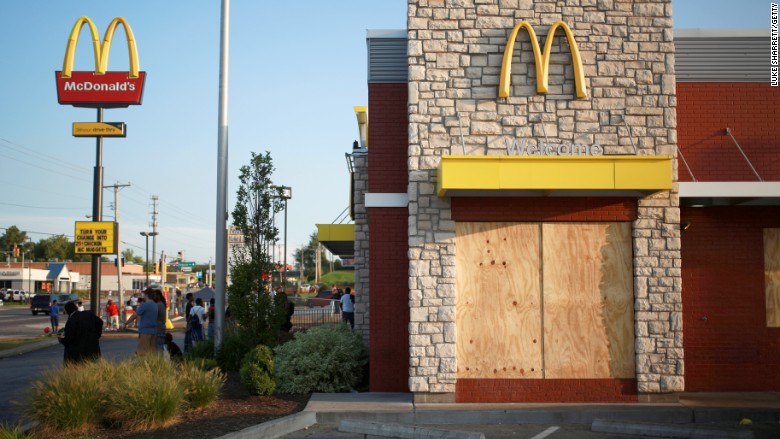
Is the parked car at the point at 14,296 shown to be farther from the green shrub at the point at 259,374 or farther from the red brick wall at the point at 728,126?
the red brick wall at the point at 728,126

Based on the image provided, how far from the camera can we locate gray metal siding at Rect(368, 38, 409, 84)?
1361 centimetres

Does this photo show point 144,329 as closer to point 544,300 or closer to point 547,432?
point 544,300

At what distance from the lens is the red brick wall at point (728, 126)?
43.9 feet

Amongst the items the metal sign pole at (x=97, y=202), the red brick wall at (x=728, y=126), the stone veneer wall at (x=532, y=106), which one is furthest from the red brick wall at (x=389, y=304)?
the metal sign pole at (x=97, y=202)

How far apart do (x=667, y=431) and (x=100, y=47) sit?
14356 millimetres

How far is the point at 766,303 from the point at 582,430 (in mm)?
4969

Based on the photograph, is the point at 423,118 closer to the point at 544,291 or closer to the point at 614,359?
the point at 544,291

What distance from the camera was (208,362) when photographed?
14383 millimetres

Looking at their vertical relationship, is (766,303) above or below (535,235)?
below

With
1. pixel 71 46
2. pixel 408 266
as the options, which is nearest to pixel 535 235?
pixel 408 266

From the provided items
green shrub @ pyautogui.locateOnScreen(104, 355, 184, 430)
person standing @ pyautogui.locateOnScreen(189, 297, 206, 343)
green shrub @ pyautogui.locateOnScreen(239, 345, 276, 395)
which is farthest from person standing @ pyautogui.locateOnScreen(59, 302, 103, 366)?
person standing @ pyautogui.locateOnScreen(189, 297, 206, 343)

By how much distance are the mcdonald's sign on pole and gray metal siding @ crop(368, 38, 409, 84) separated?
670cm

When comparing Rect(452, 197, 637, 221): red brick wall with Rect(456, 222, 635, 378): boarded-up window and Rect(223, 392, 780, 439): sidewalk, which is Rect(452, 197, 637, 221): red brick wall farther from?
Rect(223, 392, 780, 439): sidewalk

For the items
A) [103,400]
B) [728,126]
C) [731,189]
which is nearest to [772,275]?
[731,189]
